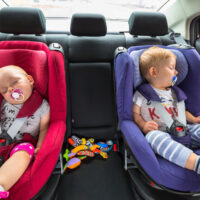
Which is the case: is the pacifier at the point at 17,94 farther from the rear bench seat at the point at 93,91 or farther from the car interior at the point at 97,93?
the rear bench seat at the point at 93,91

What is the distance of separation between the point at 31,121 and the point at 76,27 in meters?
0.86

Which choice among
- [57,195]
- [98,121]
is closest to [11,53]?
[98,121]

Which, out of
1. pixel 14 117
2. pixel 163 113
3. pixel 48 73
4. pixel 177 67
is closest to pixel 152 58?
pixel 177 67

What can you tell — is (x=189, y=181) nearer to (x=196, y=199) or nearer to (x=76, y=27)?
(x=196, y=199)

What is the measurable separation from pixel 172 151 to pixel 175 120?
0.95ft

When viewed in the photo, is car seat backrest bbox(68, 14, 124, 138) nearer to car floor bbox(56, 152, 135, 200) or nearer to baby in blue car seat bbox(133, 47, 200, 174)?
car floor bbox(56, 152, 135, 200)

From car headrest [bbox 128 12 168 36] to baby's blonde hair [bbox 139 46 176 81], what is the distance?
0.43 m

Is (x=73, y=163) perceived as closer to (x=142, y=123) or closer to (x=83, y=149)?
(x=83, y=149)

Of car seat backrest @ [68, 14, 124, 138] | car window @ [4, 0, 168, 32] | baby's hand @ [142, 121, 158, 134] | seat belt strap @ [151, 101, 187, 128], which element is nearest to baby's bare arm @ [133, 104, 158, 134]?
baby's hand @ [142, 121, 158, 134]

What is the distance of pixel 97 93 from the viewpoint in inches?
62.3

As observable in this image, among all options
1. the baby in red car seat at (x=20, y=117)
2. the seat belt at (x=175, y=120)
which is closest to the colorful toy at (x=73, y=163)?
the baby in red car seat at (x=20, y=117)

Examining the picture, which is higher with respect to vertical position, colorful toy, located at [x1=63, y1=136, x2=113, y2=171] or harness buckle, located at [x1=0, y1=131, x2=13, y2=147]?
harness buckle, located at [x1=0, y1=131, x2=13, y2=147]

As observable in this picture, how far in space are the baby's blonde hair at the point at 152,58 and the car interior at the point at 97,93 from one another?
0.18ft

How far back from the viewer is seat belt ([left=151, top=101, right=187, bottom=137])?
3.36 ft
